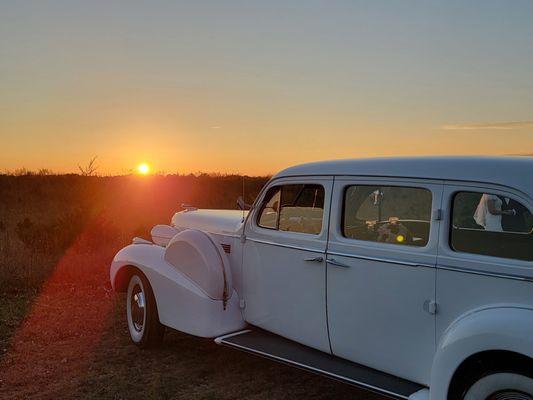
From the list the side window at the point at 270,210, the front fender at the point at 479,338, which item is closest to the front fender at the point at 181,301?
the side window at the point at 270,210

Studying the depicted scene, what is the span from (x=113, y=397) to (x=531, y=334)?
336 cm

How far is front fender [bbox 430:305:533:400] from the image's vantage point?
3.03m

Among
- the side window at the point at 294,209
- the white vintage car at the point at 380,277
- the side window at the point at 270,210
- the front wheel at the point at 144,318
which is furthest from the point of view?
the front wheel at the point at 144,318

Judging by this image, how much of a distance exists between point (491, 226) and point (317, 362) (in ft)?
5.36

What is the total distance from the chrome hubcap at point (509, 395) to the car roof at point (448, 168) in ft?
3.47

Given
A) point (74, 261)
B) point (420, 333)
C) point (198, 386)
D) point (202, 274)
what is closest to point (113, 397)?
point (198, 386)

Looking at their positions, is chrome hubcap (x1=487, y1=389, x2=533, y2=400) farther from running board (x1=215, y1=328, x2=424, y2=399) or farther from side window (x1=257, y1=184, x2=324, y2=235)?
side window (x1=257, y1=184, x2=324, y2=235)

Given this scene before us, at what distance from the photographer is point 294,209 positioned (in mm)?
4863

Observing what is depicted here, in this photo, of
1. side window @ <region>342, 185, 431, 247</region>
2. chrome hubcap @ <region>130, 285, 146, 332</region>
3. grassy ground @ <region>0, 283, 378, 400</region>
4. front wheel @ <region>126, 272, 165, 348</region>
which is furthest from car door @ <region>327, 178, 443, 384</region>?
chrome hubcap @ <region>130, 285, 146, 332</region>

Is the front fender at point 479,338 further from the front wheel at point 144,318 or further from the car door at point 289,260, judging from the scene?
the front wheel at point 144,318

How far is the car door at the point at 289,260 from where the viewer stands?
443 centimetres

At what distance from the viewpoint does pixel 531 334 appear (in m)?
2.98

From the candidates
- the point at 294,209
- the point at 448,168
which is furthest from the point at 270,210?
the point at 448,168

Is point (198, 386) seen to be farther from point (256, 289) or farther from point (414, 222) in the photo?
point (414, 222)
